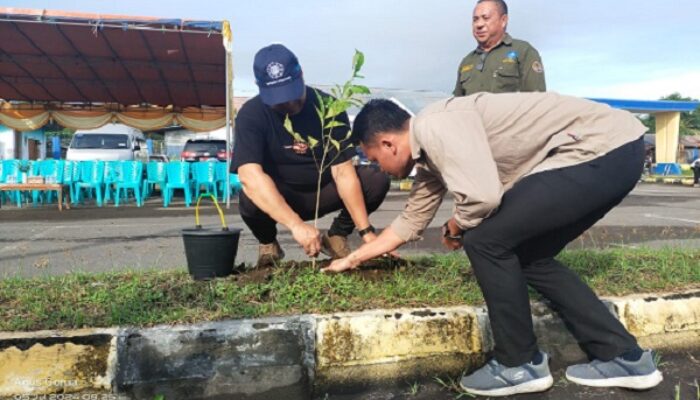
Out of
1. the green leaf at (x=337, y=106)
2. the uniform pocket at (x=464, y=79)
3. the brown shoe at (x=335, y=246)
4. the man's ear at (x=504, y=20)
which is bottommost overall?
the brown shoe at (x=335, y=246)

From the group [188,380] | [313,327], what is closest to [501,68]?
[313,327]

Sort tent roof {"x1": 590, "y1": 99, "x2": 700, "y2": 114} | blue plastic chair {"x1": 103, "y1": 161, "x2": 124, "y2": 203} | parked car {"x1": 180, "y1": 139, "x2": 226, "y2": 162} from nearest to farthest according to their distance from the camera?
1. blue plastic chair {"x1": 103, "y1": 161, "x2": 124, "y2": 203}
2. parked car {"x1": 180, "y1": 139, "x2": 226, "y2": 162}
3. tent roof {"x1": 590, "y1": 99, "x2": 700, "y2": 114}

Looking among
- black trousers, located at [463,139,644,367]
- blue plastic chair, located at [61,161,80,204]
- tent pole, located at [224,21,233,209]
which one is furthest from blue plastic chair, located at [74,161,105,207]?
black trousers, located at [463,139,644,367]

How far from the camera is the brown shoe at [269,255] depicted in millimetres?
3299

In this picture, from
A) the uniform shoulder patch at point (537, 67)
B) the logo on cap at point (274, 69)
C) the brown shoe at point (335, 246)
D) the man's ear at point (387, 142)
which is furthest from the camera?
the uniform shoulder patch at point (537, 67)

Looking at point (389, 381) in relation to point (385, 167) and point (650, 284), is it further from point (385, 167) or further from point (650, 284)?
point (650, 284)

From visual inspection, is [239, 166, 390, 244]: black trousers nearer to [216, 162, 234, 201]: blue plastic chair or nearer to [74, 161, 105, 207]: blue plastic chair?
[216, 162, 234, 201]: blue plastic chair

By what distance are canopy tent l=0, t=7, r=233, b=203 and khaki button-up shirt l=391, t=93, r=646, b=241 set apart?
1032 cm

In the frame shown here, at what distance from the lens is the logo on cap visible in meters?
2.90

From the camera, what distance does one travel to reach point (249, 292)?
2674 mm

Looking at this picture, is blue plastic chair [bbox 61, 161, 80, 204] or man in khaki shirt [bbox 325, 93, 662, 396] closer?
man in khaki shirt [bbox 325, 93, 662, 396]

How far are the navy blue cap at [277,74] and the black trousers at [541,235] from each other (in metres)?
1.39

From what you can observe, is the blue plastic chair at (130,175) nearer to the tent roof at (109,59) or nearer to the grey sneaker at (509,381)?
the tent roof at (109,59)

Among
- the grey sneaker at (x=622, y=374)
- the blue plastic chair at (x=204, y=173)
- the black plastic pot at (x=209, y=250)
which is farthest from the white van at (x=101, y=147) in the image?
the grey sneaker at (x=622, y=374)
